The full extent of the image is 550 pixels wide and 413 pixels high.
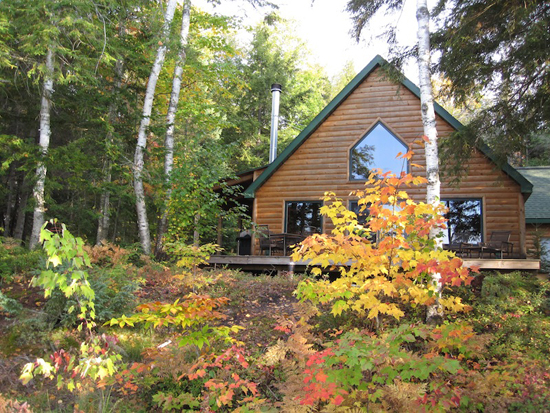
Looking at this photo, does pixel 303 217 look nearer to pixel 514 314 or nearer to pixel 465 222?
pixel 465 222

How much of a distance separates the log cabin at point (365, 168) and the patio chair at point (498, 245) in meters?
0.44

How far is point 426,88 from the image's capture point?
25.3 ft

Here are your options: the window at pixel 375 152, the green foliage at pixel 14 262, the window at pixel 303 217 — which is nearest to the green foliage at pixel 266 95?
the window at pixel 303 217

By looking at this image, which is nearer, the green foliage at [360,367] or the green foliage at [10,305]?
the green foliage at [360,367]

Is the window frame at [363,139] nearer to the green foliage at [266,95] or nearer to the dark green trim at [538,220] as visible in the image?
the dark green trim at [538,220]

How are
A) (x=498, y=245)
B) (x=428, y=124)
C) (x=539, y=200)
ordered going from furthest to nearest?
(x=539, y=200), (x=498, y=245), (x=428, y=124)

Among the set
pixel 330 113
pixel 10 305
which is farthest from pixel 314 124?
pixel 10 305

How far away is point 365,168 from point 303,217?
8.39 ft

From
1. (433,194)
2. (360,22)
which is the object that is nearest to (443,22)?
(360,22)

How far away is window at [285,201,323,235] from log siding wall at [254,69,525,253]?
21cm

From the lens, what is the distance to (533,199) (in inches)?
659

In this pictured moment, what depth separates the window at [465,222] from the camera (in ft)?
40.4

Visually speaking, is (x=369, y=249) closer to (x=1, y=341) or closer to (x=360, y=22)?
(x=1, y=341)

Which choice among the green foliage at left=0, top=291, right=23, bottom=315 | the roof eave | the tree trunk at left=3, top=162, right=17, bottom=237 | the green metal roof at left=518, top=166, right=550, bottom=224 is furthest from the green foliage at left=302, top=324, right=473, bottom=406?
the green metal roof at left=518, top=166, right=550, bottom=224
